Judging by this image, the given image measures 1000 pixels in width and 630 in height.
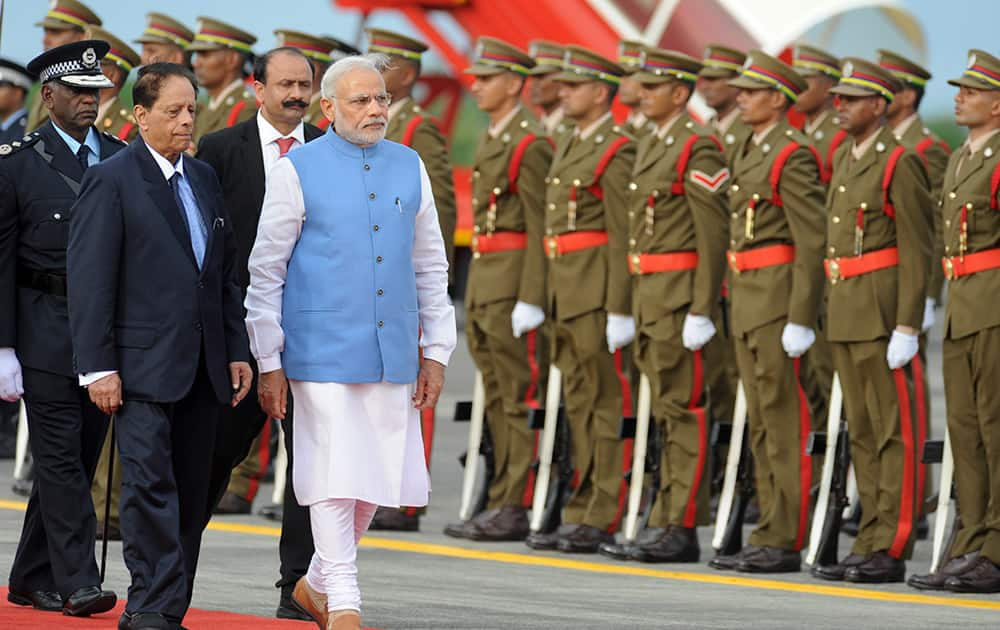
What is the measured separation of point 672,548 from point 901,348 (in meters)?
1.38

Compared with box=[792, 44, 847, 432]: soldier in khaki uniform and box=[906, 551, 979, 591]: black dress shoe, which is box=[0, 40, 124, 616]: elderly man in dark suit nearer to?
box=[906, 551, 979, 591]: black dress shoe

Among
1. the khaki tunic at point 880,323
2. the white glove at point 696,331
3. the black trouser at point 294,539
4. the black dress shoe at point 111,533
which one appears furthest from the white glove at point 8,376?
the khaki tunic at point 880,323

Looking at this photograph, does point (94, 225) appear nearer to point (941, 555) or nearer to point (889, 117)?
point (941, 555)

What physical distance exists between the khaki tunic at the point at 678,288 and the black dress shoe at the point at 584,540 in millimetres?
314

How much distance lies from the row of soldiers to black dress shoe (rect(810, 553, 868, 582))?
1 centimetres

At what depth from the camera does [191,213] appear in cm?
723

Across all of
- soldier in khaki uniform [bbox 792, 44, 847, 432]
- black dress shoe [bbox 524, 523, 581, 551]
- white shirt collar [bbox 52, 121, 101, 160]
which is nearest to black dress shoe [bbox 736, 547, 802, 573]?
black dress shoe [bbox 524, 523, 581, 551]

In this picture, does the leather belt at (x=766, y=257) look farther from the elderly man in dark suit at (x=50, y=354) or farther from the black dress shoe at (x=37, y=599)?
the black dress shoe at (x=37, y=599)

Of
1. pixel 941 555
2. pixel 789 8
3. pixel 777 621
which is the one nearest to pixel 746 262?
pixel 941 555

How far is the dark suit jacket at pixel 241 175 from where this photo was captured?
25.8ft

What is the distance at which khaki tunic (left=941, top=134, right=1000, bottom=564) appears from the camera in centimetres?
900

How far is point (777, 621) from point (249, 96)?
4563mm

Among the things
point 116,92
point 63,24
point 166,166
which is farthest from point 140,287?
point 63,24

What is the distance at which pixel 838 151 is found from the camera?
9.65 meters
